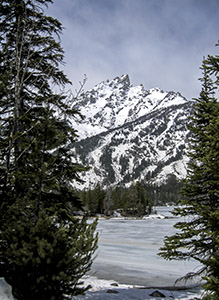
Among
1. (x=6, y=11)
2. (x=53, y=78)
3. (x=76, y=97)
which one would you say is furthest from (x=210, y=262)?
(x=6, y=11)

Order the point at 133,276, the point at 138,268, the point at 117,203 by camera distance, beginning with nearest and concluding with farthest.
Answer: the point at 133,276 < the point at 138,268 < the point at 117,203

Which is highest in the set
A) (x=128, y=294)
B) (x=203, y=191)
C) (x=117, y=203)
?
(x=203, y=191)

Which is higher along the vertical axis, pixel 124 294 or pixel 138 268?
pixel 124 294

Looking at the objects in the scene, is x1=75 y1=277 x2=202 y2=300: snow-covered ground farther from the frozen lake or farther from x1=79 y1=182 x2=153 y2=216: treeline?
x1=79 y1=182 x2=153 y2=216: treeline

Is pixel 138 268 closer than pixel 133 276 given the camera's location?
No

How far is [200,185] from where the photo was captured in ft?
31.6

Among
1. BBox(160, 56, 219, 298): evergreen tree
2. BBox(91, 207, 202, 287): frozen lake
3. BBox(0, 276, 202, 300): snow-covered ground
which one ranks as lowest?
BBox(91, 207, 202, 287): frozen lake

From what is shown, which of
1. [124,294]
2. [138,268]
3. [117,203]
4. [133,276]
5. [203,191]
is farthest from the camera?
[117,203]

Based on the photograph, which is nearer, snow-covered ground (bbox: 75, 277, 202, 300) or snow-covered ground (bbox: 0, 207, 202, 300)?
snow-covered ground (bbox: 75, 277, 202, 300)

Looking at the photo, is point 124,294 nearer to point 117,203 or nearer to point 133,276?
point 133,276

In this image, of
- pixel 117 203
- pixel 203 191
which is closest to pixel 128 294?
pixel 203 191

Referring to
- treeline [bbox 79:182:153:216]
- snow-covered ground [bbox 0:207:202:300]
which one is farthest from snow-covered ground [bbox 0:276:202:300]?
treeline [bbox 79:182:153:216]

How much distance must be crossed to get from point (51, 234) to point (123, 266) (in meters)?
15.6

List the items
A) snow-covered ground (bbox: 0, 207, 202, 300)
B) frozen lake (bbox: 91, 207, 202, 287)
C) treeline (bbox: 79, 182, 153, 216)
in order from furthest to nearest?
1. treeline (bbox: 79, 182, 153, 216)
2. frozen lake (bbox: 91, 207, 202, 287)
3. snow-covered ground (bbox: 0, 207, 202, 300)
